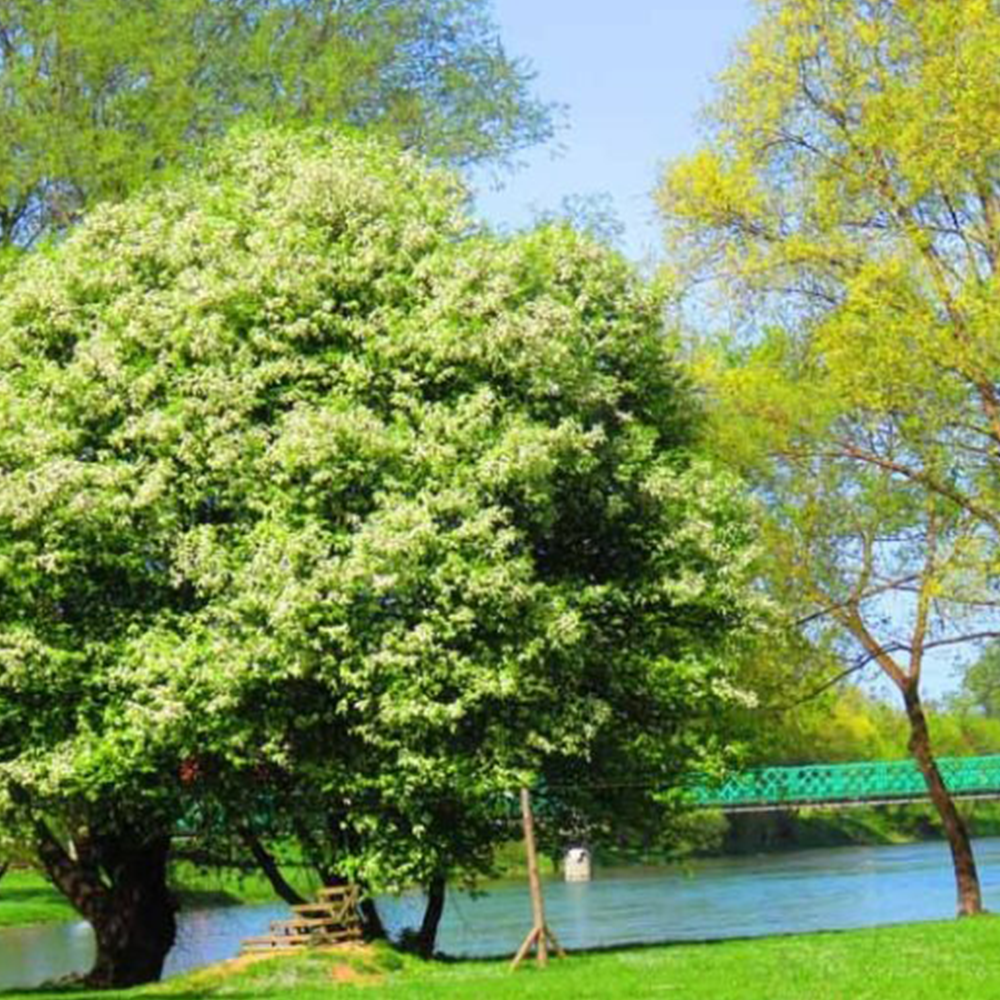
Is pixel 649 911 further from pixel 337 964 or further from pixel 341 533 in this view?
pixel 337 964

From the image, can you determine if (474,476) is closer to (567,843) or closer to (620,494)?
(620,494)

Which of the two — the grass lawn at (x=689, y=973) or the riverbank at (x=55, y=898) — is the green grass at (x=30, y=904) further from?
the grass lawn at (x=689, y=973)

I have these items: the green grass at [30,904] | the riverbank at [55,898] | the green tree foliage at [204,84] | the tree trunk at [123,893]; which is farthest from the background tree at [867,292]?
the green grass at [30,904]

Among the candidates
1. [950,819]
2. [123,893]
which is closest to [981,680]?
[950,819]

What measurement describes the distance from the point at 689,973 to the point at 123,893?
53.1 ft

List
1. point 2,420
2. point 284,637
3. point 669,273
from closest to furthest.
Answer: point 284,637 < point 2,420 < point 669,273

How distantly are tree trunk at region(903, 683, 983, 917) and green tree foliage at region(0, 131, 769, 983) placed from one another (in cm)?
622

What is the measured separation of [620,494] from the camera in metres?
36.8

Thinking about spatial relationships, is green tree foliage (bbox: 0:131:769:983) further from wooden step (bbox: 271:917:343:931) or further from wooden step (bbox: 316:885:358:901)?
wooden step (bbox: 271:917:343:931)

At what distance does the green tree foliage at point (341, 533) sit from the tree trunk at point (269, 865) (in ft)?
2.45

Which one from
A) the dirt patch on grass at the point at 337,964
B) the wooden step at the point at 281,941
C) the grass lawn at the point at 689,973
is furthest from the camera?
the wooden step at the point at 281,941

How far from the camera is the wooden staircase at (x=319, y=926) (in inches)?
1271

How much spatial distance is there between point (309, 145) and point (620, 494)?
30.5 ft

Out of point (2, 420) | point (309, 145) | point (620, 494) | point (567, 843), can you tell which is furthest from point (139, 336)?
point (567, 843)
